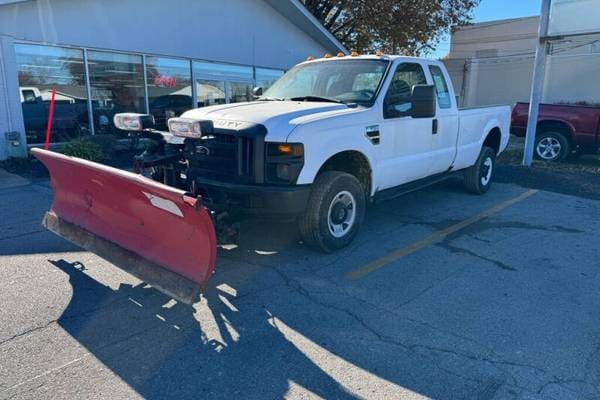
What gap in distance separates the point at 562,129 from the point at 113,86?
11.5 meters

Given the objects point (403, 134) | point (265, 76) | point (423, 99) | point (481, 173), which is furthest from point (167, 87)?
point (423, 99)

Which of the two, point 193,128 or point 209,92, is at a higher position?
point 209,92

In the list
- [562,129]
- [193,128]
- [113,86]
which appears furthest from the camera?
[562,129]

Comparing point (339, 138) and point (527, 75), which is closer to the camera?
point (339, 138)

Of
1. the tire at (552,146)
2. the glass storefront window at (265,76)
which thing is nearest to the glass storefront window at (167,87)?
the glass storefront window at (265,76)

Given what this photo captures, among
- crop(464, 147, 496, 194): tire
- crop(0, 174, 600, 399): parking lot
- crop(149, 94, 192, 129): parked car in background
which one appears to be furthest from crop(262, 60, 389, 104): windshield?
crop(149, 94, 192, 129): parked car in background

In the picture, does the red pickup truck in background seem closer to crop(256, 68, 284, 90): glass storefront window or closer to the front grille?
crop(256, 68, 284, 90): glass storefront window

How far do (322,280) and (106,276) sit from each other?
2.08m

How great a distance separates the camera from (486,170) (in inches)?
324

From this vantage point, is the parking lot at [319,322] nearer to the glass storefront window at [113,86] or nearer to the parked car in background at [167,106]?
the glass storefront window at [113,86]

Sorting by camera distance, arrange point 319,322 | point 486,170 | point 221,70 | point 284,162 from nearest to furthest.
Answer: point 319,322 < point 284,162 < point 486,170 < point 221,70

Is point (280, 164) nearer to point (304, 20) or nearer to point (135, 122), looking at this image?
point (135, 122)

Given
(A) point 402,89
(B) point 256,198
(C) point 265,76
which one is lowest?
(B) point 256,198

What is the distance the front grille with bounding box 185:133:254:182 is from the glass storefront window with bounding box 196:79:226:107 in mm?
9709
